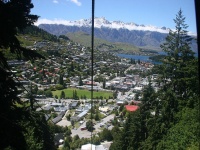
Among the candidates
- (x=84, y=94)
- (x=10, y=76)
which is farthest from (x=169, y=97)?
(x=84, y=94)

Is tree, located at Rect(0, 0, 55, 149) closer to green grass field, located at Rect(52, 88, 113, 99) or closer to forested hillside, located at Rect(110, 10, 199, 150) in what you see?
forested hillside, located at Rect(110, 10, 199, 150)

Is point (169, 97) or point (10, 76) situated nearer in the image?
point (10, 76)

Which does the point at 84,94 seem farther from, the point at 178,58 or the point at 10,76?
the point at 10,76

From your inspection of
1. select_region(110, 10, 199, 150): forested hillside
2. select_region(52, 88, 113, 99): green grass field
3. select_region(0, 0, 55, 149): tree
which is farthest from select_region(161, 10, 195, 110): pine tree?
select_region(52, 88, 113, 99): green grass field

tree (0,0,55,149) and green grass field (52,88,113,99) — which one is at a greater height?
tree (0,0,55,149)

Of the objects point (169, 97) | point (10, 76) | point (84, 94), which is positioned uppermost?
point (10, 76)

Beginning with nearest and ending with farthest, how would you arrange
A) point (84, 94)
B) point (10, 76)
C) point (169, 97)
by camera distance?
point (10, 76), point (169, 97), point (84, 94)

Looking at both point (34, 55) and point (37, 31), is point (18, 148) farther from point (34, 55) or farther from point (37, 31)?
point (37, 31)

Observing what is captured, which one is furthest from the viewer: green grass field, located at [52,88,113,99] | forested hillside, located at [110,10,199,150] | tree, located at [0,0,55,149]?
green grass field, located at [52,88,113,99]

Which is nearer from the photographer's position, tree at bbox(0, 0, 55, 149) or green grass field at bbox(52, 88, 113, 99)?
tree at bbox(0, 0, 55, 149)

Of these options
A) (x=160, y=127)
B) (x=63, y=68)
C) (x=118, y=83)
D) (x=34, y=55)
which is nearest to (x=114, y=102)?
(x=118, y=83)
